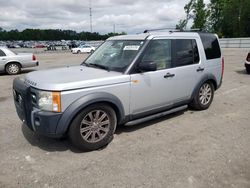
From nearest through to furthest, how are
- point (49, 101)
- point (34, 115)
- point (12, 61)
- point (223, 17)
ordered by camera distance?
point (49, 101) < point (34, 115) < point (12, 61) < point (223, 17)

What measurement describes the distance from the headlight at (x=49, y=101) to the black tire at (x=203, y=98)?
10.6 ft

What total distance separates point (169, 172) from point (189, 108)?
2.91 meters

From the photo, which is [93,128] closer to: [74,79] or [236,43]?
[74,79]

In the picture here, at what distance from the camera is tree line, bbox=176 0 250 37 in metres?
49.6

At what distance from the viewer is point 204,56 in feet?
18.0

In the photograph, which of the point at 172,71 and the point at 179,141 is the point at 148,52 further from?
the point at 179,141

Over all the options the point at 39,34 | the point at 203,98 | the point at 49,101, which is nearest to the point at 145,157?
the point at 49,101

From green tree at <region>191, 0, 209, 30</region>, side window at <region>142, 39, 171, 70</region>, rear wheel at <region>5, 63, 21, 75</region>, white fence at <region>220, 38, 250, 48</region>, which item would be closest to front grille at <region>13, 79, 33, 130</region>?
side window at <region>142, 39, 171, 70</region>

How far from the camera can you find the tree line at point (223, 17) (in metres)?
49.6

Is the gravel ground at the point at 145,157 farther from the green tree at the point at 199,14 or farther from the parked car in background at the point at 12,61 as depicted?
the green tree at the point at 199,14

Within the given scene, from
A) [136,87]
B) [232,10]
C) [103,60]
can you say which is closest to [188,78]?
[136,87]

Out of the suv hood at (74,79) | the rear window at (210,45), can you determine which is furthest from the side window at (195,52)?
the suv hood at (74,79)

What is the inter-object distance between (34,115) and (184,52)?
3165 mm

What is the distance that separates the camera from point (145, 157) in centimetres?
361
